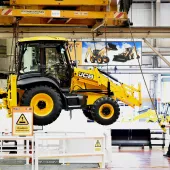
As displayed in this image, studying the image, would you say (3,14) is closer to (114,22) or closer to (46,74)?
(46,74)

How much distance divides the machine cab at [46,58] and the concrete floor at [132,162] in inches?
264

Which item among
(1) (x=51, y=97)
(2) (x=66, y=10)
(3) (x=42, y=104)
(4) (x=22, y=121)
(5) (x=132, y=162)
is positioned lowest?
(5) (x=132, y=162)

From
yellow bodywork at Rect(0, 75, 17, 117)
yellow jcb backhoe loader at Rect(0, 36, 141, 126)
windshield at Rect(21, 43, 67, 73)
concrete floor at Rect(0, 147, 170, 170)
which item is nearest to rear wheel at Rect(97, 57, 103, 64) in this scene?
concrete floor at Rect(0, 147, 170, 170)

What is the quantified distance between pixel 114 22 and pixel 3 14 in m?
2.16

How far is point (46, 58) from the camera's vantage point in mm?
9711

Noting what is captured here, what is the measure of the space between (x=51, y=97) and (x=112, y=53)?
14.3 m

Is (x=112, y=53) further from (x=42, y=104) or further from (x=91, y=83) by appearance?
(x=42, y=104)

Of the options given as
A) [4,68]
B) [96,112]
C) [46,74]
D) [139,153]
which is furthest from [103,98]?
[139,153]

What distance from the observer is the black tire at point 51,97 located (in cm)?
851

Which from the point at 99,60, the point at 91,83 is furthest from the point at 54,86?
the point at 99,60

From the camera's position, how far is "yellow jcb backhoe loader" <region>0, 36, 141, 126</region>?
8.62 m

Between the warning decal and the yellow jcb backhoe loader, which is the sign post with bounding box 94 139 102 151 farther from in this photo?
the yellow jcb backhoe loader

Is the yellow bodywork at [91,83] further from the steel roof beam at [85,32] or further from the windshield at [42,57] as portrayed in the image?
the steel roof beam at [85,32]

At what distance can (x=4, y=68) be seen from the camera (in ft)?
59.6
